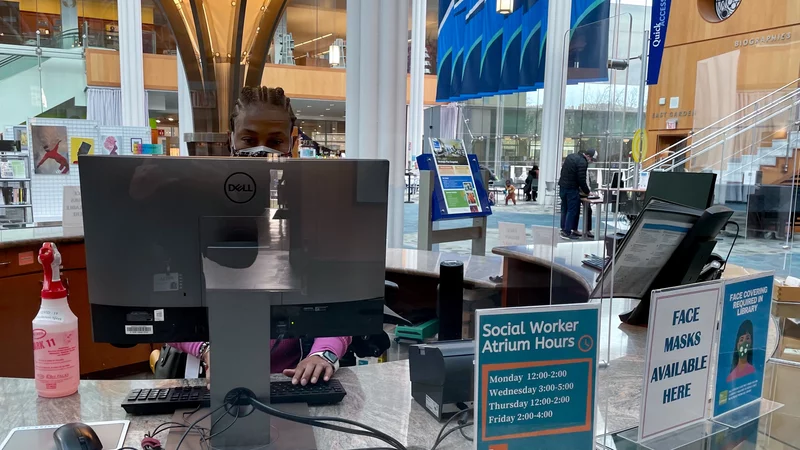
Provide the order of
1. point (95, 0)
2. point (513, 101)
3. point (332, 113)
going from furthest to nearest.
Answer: point (332, 113) < point (513, 101) < point (95, 0)

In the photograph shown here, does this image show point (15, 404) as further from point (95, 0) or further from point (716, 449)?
point (95, 0)

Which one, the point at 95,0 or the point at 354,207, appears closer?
the point at 354,207

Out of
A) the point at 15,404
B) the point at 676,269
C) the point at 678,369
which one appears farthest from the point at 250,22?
the point at 678,369

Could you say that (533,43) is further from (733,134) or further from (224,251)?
(224,251)

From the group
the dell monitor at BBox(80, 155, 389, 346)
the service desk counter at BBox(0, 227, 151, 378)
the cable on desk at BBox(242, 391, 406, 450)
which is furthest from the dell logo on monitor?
the service desk counter at BBox(0, 227, 151, 378)

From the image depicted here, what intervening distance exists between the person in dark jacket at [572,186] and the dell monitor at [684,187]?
1.78 feet

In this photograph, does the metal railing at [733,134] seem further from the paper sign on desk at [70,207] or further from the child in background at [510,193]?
the child in background at [510,193]

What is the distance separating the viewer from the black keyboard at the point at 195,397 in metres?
1.06

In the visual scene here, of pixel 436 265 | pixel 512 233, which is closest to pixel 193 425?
pixel 436 265

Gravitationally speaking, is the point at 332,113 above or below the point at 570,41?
above

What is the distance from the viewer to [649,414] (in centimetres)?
87

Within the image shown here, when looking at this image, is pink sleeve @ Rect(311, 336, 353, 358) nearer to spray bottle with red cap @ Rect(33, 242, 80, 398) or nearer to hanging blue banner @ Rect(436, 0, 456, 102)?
spray bottle with red cap @ Rect(33, 242, 80, 398)

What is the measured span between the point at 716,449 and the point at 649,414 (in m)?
0.13

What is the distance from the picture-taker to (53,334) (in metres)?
1.03
